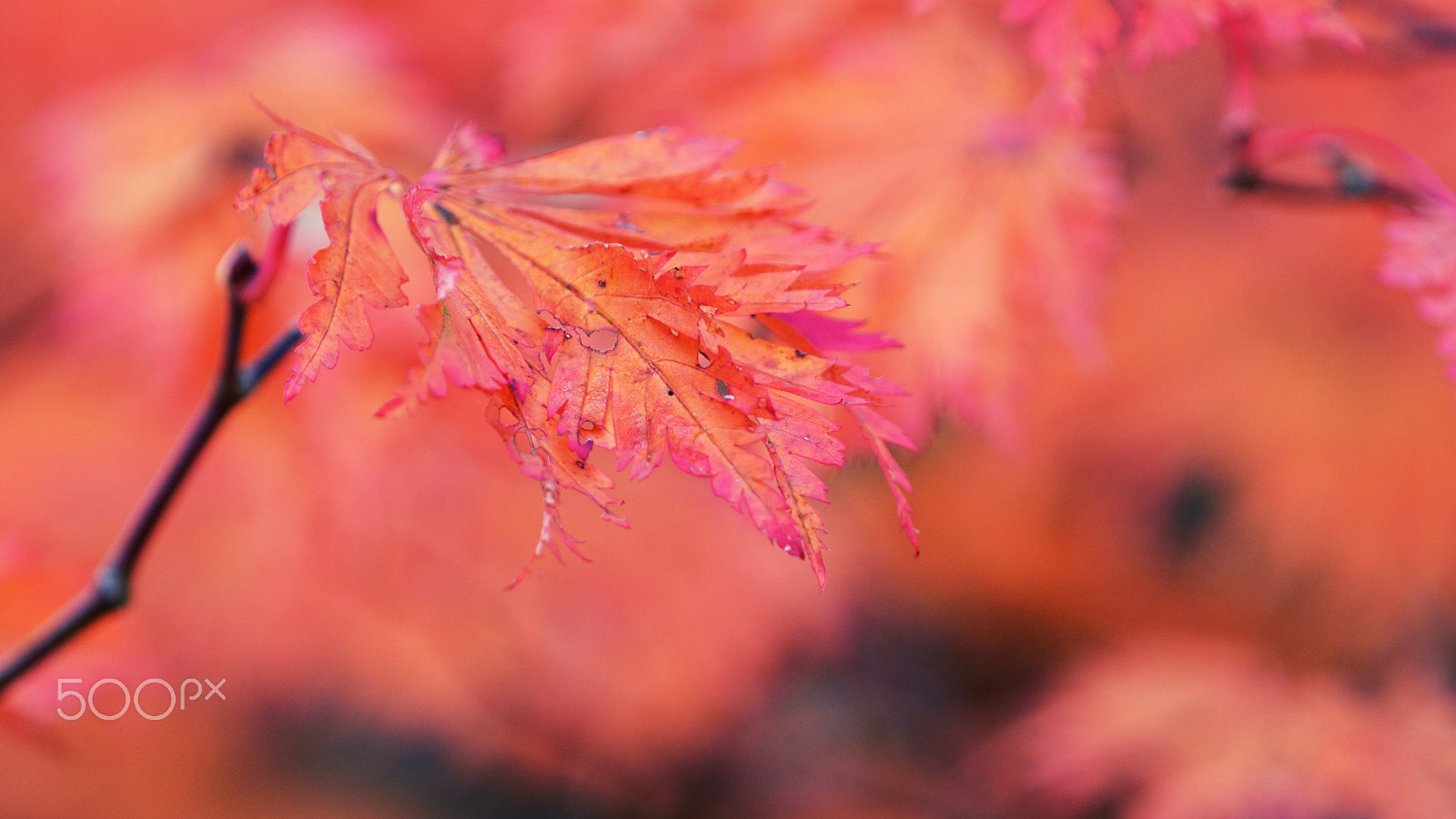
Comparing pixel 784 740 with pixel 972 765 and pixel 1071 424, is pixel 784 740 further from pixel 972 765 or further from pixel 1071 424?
pixel 1071 424

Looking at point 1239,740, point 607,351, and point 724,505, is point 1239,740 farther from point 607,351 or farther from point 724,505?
point 607,351

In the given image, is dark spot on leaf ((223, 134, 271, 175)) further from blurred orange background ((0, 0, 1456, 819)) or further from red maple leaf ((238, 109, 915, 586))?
red maple leaf ((238, 109, 915, 586))

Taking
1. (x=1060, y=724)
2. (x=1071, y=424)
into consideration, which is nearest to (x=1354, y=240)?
(x=1071, y=424)

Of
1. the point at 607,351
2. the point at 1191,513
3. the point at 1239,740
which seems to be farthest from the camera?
the point at 1191,513

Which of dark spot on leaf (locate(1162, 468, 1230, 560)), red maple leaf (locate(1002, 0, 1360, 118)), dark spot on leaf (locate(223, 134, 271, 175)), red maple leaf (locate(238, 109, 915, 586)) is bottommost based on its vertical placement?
red maple leaf (locate(238, 109, 915, 586))

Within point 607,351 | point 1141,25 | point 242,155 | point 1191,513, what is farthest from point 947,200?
point 1191,513

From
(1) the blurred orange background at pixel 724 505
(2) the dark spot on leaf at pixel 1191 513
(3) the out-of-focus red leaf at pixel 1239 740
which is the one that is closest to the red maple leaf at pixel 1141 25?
(1) the blurred orange background at pixel 724 505

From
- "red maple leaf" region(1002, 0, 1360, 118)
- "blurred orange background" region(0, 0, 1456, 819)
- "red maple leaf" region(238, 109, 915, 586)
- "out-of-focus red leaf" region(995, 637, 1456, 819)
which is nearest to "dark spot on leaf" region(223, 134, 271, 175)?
"blurred orange background" region(0, 0, 1456, 819)

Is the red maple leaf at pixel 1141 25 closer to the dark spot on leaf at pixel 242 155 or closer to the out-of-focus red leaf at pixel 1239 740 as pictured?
the dark spot on leaf at pixel 242 155
